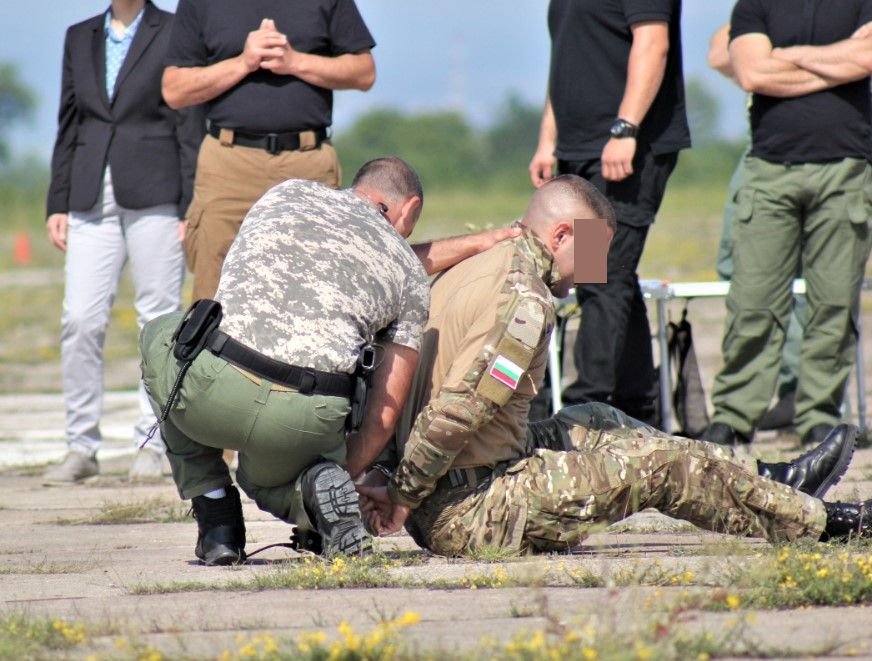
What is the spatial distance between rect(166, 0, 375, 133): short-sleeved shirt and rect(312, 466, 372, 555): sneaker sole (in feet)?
8.74

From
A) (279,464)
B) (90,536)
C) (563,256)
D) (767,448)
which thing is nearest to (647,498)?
(563,256)

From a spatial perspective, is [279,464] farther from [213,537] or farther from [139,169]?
[139,169]

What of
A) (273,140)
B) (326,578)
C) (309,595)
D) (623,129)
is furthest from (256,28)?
(309,595)

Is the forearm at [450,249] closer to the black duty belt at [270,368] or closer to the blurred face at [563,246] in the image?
the blurred face at [563,246]

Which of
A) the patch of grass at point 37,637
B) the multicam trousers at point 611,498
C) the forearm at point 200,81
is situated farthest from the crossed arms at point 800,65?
the patch of grass at point 37,637

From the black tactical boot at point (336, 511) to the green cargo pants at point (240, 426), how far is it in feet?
0.31

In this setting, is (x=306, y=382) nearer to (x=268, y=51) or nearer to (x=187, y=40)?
(x=268, y=51)

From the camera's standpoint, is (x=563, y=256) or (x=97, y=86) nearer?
(x=563, y=256)

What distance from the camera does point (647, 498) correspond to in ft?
14.4

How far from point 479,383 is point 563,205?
2.32 feet

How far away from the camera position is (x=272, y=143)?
21.4 ft

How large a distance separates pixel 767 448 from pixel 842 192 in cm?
127

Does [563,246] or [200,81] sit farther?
[200,81]

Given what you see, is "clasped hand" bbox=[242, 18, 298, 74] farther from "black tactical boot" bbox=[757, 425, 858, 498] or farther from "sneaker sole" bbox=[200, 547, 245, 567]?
"black tactical boot" bbox=[757, 425, 858, 498]
